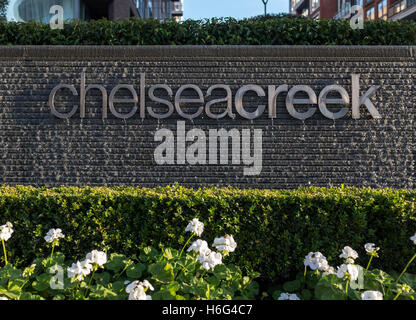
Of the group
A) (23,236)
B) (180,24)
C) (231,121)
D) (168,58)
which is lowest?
(23,236)

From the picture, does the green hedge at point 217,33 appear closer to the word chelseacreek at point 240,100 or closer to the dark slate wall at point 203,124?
the dark slate wall at point 203,124

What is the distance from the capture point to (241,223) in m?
3.32

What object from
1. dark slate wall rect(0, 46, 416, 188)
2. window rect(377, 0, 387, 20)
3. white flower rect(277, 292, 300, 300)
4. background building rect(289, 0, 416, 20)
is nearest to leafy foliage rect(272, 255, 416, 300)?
white flower rect(277, 292, 300, 300)

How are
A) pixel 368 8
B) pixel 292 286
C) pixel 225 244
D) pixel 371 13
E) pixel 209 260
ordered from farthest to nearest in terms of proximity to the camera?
pixel 368 8
pixel 371 13
pixel 292 286
pixel 225 244
pixel 209 260

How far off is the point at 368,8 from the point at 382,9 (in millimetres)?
2940

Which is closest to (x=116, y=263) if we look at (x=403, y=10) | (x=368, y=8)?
(x=403, y=10)

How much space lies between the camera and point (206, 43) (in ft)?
21.9

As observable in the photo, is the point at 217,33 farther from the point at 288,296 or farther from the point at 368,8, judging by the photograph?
the point at 368,8

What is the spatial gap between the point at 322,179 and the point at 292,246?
3.26 metres

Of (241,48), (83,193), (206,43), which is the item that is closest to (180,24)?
(206,43)

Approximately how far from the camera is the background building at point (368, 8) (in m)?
25.6

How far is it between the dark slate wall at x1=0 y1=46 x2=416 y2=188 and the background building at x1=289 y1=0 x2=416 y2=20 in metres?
15.0

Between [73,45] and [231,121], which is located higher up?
[73,45]

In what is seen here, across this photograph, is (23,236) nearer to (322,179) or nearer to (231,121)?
(231,121)
